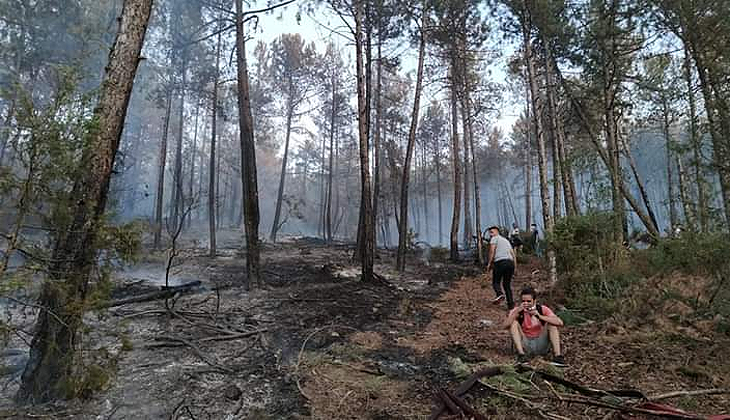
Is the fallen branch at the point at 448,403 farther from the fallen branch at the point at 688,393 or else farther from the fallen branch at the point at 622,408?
the fallen branch at the point at 688,393

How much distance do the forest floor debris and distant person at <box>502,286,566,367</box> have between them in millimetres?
261

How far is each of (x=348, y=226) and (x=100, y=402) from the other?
1734 inches

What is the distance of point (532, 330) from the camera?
14.5 feet

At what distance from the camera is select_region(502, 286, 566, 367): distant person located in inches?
168

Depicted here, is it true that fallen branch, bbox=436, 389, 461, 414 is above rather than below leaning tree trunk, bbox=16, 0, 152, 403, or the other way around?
below

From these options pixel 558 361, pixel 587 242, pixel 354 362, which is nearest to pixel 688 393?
pixel 558 361

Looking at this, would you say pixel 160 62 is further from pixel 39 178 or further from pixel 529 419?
pixel 529 419

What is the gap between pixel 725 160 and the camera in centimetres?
671

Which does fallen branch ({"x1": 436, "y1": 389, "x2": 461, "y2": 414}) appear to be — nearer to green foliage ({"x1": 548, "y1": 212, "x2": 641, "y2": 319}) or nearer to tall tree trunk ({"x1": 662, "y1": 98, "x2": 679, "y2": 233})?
green foliage ({"x1": 548, "y1": 212, "x2": 641, "y2": 319})

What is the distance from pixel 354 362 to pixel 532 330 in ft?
7.22

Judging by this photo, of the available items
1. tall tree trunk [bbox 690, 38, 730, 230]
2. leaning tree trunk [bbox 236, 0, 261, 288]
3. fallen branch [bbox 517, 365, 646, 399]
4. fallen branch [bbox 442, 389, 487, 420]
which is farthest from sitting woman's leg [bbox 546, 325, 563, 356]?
leaning tree trunk [bbox 236, 0, 261, 288]

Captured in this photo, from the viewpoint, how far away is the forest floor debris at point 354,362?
318cm

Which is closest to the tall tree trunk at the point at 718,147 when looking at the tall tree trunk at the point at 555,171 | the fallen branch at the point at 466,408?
the tall tree trunk at the point at 555,171

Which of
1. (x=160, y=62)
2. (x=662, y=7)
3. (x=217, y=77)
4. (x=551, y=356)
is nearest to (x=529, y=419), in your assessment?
(x=551, y=356)
